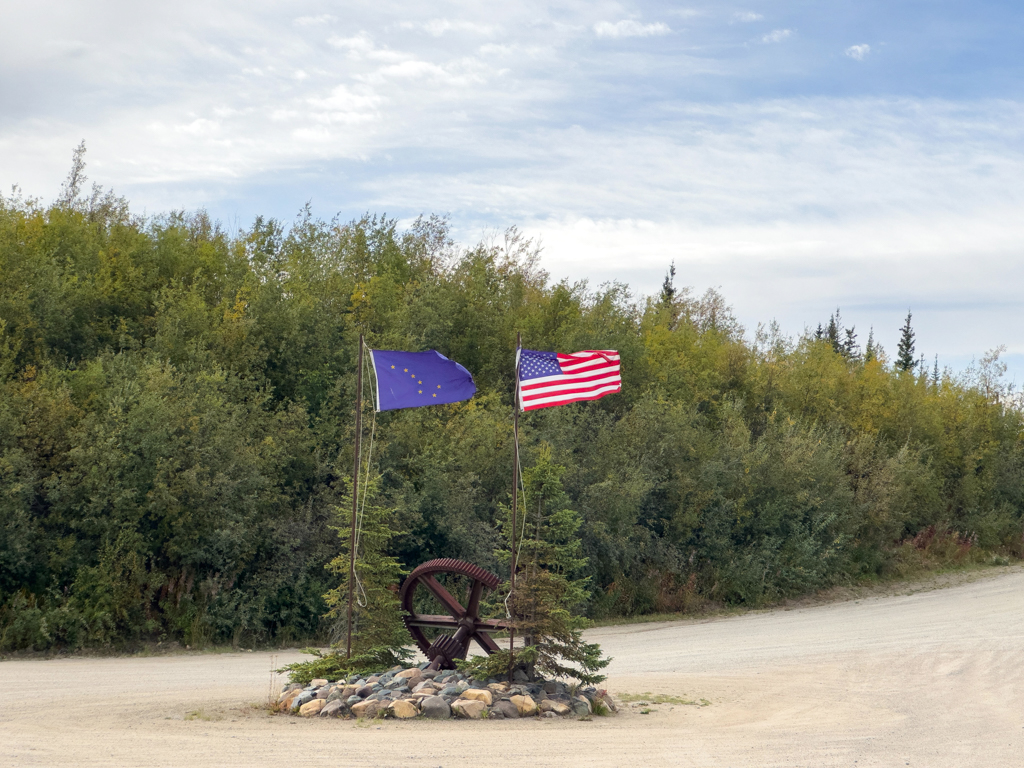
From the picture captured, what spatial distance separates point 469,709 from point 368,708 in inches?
51.6

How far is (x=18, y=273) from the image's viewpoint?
24.6m

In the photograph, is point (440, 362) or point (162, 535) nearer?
point (440, 362)

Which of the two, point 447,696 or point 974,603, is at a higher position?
point 447,696

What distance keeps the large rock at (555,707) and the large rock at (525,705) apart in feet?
0.57

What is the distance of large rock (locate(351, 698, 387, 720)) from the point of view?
11.8 meters

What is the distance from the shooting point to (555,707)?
1212 centimetres

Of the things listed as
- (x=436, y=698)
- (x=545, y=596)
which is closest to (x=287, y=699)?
(x=436, y=698)

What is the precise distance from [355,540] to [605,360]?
175 inches

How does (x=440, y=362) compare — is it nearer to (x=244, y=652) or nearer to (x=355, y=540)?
(x=355, y=540)

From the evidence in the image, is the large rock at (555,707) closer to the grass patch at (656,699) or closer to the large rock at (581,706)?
the large rock at (581,706)

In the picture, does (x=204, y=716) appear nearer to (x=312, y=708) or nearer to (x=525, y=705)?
(x=312, y=708)

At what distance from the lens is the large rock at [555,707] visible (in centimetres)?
1207

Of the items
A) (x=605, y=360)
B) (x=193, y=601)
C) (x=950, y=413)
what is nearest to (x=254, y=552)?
(x=193, y=601)

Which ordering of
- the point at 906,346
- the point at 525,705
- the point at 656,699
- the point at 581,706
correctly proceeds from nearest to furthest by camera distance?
1. the point at 525,705
2. the point at 581,706
3. the point at 656,699
4. the point at 906,346
